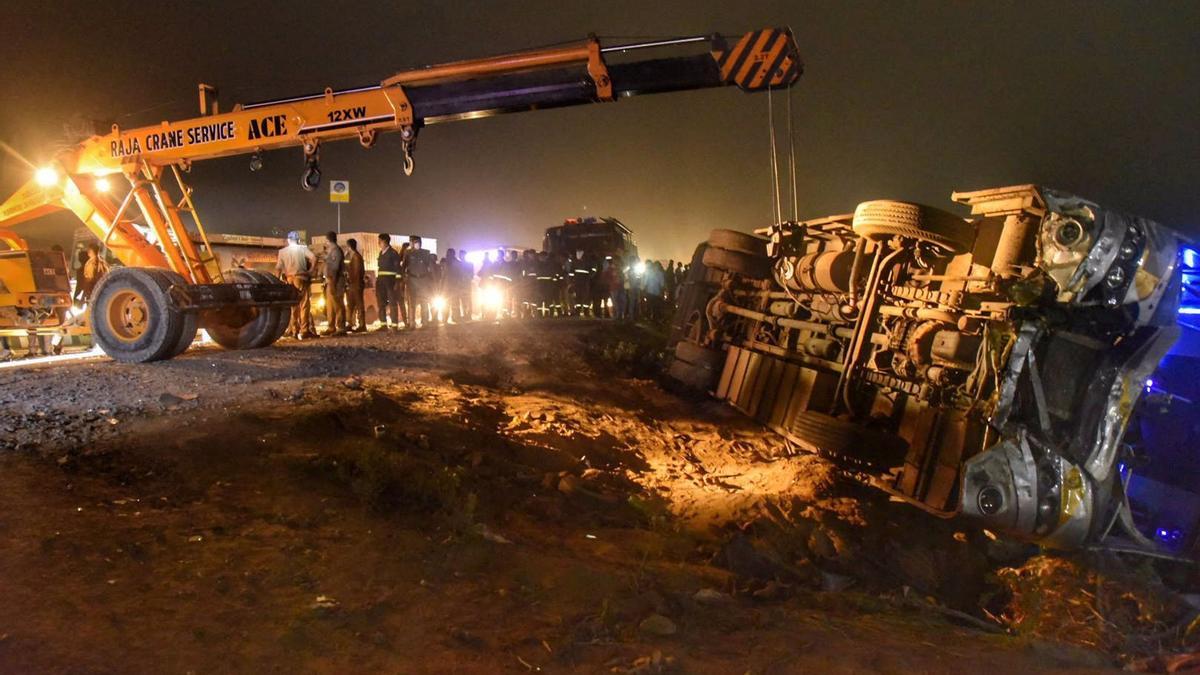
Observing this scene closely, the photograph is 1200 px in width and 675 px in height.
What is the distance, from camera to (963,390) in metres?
4.89

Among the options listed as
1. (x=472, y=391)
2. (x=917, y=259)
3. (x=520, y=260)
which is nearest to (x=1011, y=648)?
(x=917, y=259)

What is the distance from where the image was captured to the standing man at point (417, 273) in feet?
42.7

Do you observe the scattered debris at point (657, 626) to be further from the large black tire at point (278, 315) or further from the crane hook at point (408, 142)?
the large black tire at point (278, 315)

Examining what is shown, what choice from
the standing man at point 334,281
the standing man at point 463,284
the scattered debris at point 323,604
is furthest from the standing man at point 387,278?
the scattered debris at point 323,604

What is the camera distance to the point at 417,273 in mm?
13219

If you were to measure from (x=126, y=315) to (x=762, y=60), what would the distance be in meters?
7.56

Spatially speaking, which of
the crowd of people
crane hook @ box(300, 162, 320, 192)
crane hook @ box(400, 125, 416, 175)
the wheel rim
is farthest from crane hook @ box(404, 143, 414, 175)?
the crowd of people

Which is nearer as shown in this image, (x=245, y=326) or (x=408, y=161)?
(x=408, y=161)

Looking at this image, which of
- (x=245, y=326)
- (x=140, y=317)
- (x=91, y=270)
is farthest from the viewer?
(x=91, y=270)

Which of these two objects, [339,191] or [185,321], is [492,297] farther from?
[185,321]

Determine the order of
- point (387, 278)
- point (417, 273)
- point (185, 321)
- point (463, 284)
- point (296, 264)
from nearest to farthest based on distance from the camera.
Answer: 1. point (185, 321)
2. point (296, 264)
3. point (387, 278)
4. point (417, 273)
5. point (463, 284)

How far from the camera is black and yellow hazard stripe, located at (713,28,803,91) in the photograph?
4992 millimetres

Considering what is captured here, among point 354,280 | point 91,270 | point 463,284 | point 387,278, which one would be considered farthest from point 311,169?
point 463,284

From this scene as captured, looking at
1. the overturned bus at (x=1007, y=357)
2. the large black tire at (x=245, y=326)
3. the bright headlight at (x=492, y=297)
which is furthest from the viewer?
the bright headlight at (x=492, y=297)
